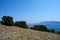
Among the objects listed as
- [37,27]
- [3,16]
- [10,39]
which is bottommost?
[10,39]

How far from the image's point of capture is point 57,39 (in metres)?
23.2

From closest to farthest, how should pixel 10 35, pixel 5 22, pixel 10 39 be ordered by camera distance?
pixel 10 39, pixel 10 35, pixel 5 22

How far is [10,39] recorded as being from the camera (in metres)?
20.9

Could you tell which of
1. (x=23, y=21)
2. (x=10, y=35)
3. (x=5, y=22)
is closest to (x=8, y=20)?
(x=5, y=22)

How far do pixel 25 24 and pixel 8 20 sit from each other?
4.17 meters

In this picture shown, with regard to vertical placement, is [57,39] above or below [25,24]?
below

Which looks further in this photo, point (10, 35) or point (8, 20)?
point (8, 20)

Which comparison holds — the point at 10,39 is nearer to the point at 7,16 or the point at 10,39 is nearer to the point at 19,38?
the point at 19,38

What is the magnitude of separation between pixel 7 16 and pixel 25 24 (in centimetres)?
461

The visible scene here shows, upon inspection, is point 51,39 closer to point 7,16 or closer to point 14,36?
point 14,36

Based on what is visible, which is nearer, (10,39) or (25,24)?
(10,39)

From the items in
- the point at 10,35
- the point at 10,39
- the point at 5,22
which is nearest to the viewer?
the point at 10,39

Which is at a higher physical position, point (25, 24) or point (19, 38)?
point (25, 24)

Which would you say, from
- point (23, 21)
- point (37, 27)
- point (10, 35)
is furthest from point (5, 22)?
point (10, 35)
